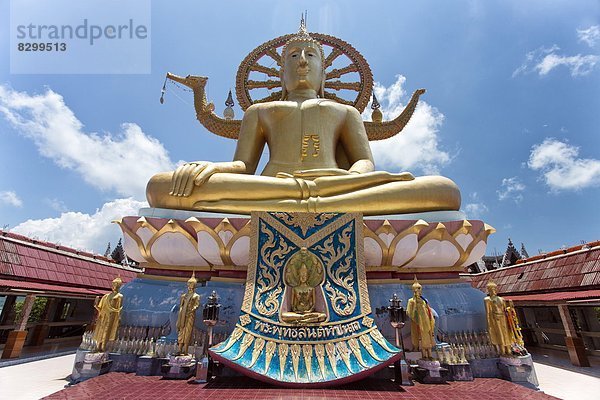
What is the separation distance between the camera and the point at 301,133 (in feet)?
25.7

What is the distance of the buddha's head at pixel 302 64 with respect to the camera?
8.75 meters

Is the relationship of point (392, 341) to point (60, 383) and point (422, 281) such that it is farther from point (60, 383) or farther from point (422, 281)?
point (60, 383)

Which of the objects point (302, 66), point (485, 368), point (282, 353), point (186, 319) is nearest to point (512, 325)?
point (485, 368)

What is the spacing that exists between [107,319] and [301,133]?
525 cm

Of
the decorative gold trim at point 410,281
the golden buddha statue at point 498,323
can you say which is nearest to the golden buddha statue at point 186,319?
the decorative gold trim at point 410,281

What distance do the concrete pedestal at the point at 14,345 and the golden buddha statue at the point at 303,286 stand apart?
6073 millimetres

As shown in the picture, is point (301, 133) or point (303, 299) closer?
point (303, 299)

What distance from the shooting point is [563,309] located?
23.8 ft

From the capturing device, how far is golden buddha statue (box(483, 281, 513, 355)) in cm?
471

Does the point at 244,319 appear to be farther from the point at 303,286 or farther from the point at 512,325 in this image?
the point at 512,325

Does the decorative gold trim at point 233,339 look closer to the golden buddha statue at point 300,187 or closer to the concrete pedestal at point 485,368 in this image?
the golden buddha statue at point 300,187

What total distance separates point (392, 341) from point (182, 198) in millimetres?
4248

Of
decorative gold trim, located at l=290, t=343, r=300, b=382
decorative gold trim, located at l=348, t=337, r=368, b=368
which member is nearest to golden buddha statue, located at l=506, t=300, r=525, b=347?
decorative gold trim, located at l=348, t=337, r=368, b=368

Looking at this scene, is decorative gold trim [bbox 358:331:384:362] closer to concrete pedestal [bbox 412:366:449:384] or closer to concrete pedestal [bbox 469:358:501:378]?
concrete pedestal [bbox 412:366:449:384]
